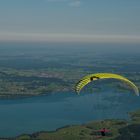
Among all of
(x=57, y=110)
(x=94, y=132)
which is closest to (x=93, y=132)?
(x=94, y=132)

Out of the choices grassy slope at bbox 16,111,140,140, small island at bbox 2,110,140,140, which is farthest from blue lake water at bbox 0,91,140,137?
grassy slope at bbox 16,111,140,140

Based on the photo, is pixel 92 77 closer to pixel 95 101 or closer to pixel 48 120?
pixel 48 120

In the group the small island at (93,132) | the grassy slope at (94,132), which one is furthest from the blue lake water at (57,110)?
the grassy slope at (94,132)

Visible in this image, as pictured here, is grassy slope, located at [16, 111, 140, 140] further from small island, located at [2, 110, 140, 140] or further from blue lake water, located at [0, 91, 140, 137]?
blue lake water, located at [0, 91, 140, 137]

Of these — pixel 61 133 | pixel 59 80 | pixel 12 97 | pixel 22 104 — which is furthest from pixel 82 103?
pixel 59 80

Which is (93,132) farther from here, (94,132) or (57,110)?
(57,110)

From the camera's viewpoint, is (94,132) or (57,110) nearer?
(94,132)

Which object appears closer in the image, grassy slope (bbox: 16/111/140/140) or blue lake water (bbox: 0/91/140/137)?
grassy slope (bbox: 16/111/140/140)

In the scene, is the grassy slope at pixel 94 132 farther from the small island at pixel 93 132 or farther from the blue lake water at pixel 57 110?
the blue lake water at pixel 57 110
